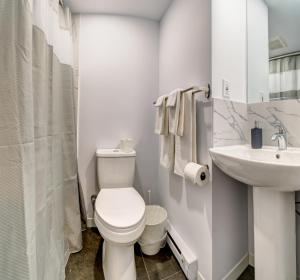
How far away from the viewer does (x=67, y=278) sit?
1156 mm

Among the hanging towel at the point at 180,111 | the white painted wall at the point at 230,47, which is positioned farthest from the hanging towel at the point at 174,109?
the white painted wall at the point at 230,47

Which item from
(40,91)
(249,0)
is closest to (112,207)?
(40,91)

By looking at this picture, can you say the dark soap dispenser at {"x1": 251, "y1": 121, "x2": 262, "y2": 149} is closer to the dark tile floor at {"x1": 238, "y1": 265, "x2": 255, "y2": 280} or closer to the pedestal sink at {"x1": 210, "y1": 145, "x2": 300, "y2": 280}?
the pedestal sink at {"x1": 210, "y1": 145, "x2": 300, "y2": 280}

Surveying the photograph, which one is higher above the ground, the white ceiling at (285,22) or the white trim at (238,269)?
the white ceiling at (285,22)

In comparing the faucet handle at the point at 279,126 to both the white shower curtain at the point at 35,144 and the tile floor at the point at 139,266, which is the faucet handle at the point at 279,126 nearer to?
the tile floor at the point at 139,266

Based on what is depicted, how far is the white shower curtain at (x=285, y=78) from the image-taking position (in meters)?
1.03

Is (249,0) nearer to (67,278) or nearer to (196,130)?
(196,130)

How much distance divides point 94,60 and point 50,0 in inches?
24.4

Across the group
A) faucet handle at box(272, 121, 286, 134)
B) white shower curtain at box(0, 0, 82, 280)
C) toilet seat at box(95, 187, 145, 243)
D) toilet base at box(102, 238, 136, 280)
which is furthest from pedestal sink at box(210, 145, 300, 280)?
white shower curtain at box(0, 0, 82, 280)

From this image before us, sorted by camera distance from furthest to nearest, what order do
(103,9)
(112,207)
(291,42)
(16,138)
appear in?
(103,9)
(112,207)
(291,42)
(16,138)

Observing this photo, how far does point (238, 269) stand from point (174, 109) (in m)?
1.15

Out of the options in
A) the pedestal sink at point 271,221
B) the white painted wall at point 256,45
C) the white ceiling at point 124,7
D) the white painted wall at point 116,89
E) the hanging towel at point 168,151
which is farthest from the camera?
the white painted wall at point 116,89

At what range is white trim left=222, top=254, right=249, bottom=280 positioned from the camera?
1.09 m

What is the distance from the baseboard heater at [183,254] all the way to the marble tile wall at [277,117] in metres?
0.88
